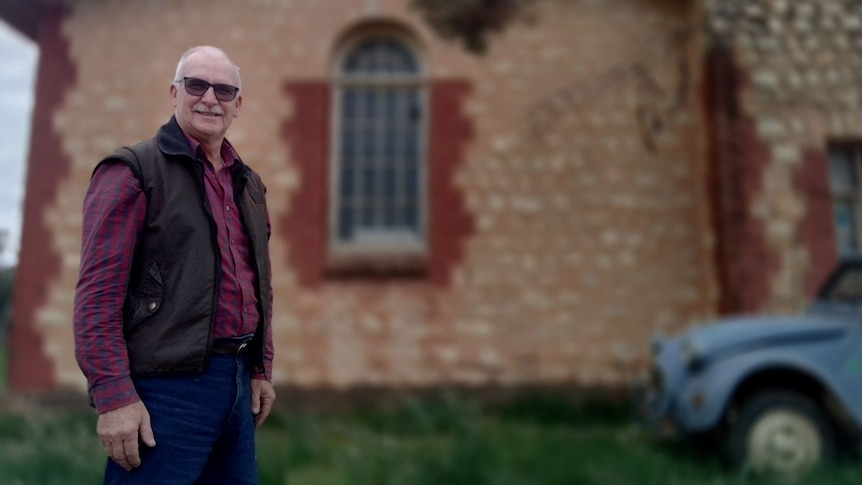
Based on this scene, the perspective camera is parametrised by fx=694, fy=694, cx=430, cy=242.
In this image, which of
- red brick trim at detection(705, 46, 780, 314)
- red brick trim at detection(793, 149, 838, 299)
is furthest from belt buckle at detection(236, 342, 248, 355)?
red brick trim at detection(793, 149, 838, 299)

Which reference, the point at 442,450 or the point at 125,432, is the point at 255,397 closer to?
the point at 125,432

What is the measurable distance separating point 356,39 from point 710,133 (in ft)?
14.0

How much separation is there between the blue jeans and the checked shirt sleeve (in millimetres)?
82

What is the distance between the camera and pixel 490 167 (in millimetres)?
8070

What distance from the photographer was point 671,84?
8273 millimetres

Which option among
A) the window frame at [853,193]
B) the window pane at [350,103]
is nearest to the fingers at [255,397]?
the window pane at [350,103]

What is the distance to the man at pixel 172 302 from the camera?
167cm

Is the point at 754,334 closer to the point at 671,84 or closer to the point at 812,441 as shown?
the point at 812,441

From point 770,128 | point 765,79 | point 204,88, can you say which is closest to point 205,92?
point 204,88

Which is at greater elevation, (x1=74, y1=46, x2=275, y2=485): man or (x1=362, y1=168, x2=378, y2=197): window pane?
(x1=362, y1=168, x2=378, y2=197): window pane

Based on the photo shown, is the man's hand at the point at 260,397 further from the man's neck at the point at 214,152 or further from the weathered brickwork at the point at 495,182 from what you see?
the weathered brickwork at the point at 495,182

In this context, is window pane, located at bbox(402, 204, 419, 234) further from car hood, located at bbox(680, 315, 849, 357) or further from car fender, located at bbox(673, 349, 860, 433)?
car fender, located at bbox(673, 349, 860, 433)

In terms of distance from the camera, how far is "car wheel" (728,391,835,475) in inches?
193

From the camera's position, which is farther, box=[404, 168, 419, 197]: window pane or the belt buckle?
box=[404, 168, 419, 197]: window pane
